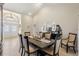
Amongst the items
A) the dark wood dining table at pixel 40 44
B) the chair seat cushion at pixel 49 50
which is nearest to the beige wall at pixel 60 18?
the dark wood dining table at pixel 40 44

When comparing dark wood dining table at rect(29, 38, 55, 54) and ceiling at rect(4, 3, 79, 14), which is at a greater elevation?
ceiling at rect(4, 3, 79, 14)

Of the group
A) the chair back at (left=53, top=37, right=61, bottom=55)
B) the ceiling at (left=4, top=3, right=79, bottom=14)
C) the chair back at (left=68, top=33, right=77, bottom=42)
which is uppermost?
the ceiling at (left=4, top=3, right=79, bottom=14)

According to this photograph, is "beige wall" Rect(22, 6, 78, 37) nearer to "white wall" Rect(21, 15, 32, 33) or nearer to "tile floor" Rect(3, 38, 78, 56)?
"white wall" Rect(21, 15, 32, 33)

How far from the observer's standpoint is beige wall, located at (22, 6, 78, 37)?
1654mm

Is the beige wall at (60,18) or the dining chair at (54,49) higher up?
the beige wall at (60,18)

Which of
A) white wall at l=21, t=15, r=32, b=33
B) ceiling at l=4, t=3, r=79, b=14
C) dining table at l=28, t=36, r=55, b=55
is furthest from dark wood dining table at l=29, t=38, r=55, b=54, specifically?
ceiling at l=4, t=3, r=79, b=14

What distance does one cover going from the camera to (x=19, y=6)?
65.0 inches

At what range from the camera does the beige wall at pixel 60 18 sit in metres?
1.65

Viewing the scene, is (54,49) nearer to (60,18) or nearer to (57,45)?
(57,45)

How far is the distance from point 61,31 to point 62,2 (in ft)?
1.66

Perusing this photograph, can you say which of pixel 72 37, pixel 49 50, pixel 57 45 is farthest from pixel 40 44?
pixel 72 37

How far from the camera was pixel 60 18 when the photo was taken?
65.6 inches

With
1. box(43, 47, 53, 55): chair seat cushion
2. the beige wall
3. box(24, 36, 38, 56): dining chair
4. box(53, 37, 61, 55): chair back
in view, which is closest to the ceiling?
the beige wall

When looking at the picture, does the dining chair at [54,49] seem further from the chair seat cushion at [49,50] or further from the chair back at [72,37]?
the chair back at [72,37]
